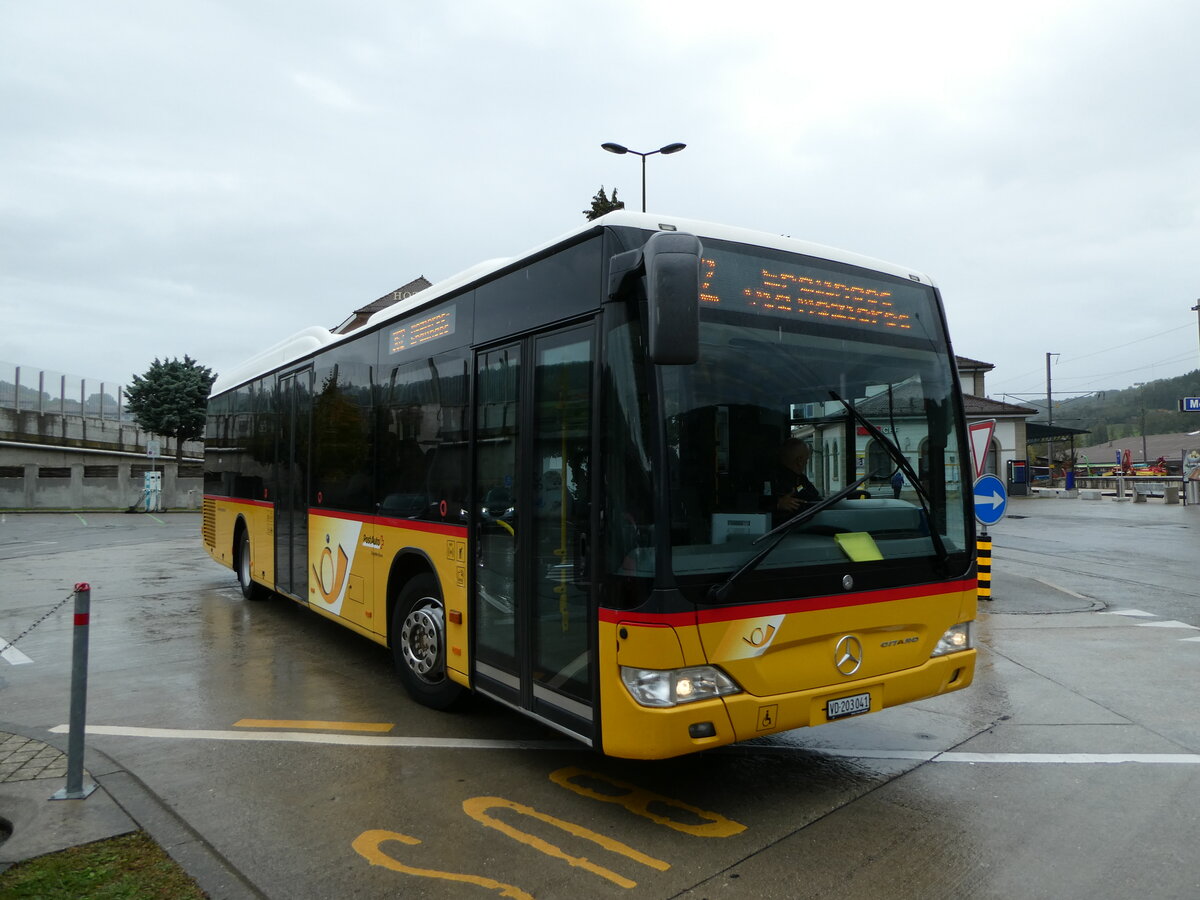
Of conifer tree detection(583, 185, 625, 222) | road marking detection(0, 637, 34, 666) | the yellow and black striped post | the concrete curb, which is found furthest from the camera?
conifer tree detection(583, 185, 625, 222)

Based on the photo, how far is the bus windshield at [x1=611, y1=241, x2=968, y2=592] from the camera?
409 centimetres

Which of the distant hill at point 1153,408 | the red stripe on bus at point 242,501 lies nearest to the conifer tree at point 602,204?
the red stripe on bus at point 242,501

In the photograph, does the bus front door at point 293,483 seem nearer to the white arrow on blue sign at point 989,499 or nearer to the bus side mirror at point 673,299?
the bus side mirror at point 673,299

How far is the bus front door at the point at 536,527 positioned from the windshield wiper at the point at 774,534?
2.11ft

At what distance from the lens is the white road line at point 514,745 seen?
5363 millimetres

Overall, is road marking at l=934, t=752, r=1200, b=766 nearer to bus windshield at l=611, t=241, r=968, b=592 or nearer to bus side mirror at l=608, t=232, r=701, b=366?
bus windshield at l=611, t=241, r=968, b=592

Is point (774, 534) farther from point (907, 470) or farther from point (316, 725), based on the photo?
point (316, 725)

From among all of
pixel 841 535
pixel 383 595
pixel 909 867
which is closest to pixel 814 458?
pixel 841 535

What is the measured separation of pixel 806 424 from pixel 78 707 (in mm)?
4185

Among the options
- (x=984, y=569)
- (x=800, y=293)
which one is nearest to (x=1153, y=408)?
(x=984, y=569)

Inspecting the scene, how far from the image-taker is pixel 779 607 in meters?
4.21

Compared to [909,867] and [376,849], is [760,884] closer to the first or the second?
[909,867]

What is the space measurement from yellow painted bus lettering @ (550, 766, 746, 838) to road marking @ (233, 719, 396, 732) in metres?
1.59

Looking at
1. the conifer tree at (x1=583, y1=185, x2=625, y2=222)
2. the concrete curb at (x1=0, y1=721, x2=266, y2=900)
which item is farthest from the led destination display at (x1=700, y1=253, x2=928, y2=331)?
the conifer tree at (x1=583, y1=185, x2=625, y2=222)
